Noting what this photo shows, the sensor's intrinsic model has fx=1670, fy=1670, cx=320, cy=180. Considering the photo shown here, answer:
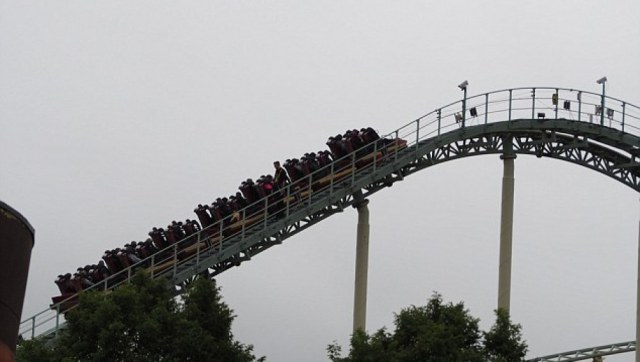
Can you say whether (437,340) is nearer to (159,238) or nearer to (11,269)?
(159,238)

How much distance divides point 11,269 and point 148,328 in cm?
2108

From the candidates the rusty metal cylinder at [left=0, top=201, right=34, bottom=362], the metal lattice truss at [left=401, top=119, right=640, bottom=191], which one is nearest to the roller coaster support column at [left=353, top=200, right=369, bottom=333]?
the metal lattice truss at [left=401, top=119, right=640, bottom=191]

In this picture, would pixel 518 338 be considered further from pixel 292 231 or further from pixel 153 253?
pixel 153 253

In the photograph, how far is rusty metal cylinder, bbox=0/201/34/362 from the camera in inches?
540

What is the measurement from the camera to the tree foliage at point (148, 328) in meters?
34.5

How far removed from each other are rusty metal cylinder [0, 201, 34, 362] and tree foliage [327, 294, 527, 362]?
831 inches

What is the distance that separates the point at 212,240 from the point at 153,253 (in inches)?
58.1

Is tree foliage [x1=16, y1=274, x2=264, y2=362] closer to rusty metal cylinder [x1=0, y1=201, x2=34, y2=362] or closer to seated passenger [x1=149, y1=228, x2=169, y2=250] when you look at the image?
seated passenger [x1=149, y1=228, x2=169, y2=250]

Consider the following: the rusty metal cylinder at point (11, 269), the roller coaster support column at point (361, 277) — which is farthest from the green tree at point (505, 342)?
the rusty metal cylinder at point (11, 269)

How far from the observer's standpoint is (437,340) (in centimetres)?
3512

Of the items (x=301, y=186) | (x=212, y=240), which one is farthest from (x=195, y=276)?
(x=301, y=186)

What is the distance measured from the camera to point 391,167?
37625 millimetres

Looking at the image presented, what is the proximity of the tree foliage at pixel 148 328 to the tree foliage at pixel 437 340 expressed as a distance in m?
2.54

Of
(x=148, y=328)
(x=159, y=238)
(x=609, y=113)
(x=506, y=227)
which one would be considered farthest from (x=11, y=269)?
(x=609, y=113)
